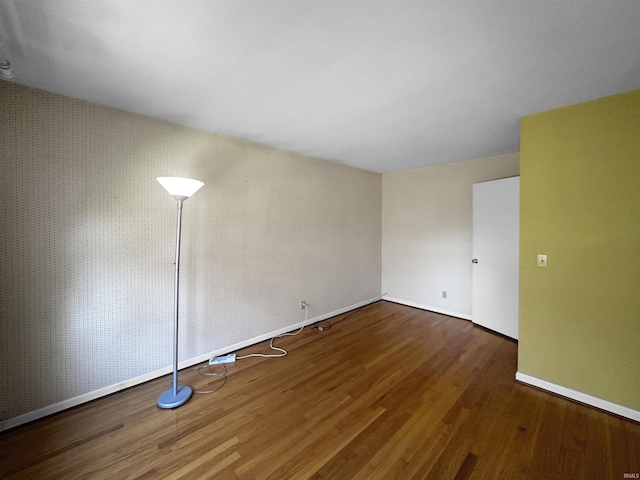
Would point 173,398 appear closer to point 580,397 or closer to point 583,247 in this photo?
point 580,397

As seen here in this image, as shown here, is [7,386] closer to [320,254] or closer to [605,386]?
[320,254]

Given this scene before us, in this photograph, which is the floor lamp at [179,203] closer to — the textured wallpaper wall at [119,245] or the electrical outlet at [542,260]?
the textured wallpaper wall at [119,245]

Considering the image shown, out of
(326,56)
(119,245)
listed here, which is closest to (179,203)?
(119,245)

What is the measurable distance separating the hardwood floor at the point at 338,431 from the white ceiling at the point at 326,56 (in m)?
2.40

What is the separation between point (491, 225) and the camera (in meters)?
3.20

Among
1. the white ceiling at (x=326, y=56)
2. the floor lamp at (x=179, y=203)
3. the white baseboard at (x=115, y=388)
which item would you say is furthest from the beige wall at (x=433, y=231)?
the floor lamp at (x=179, y=203)

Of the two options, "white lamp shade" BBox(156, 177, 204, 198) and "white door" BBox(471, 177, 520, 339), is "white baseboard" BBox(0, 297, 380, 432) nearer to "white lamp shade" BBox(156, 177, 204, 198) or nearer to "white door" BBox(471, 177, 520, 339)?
"white lamp shade" BBox(156, 177, 204, 198)

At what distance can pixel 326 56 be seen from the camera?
143 centimetres

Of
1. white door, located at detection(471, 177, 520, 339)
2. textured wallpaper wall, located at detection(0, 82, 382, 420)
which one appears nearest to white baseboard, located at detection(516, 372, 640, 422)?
white door, located at detection(471, 177, 520, 339)

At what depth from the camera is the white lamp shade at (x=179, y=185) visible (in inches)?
68.4

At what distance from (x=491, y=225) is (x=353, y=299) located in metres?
2.32

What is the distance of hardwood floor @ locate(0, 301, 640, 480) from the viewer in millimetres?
1368

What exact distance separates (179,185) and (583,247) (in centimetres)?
321

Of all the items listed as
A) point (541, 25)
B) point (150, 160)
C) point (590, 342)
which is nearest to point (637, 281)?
point (590, 342)
